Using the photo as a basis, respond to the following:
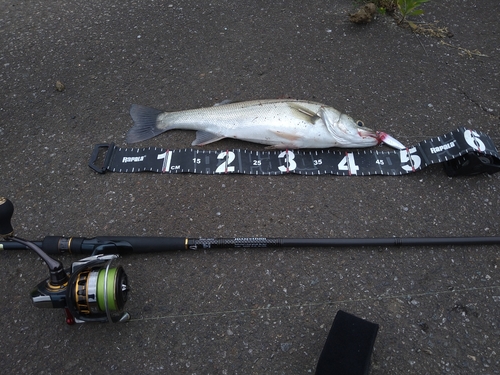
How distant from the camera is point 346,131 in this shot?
317cm

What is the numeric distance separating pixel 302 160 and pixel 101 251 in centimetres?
166

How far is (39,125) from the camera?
3486 mm

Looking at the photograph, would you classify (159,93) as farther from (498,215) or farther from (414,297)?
(498,215)

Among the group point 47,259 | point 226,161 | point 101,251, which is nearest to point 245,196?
point 226,161

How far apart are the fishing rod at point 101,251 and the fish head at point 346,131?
0.91 meters

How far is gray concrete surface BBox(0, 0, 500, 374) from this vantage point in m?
2.31

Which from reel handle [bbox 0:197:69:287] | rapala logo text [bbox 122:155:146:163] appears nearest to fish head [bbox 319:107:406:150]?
rapala logo text [bbox 122:155:146:163]

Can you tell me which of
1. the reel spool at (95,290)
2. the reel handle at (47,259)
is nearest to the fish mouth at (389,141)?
the reel spool at (95,290)

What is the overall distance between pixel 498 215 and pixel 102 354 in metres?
2.81

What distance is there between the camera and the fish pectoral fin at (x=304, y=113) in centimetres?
319

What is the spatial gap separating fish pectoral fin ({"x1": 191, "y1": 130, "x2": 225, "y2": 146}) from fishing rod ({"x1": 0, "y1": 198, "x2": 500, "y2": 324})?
987 mm

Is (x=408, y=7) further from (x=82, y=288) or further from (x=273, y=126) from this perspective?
(x=82, y=288)

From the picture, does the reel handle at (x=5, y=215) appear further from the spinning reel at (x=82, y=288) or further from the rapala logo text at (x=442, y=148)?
the rapala logo text at (x=442, y=148)

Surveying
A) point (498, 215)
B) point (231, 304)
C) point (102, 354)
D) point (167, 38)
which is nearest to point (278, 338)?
point (231, 304)
